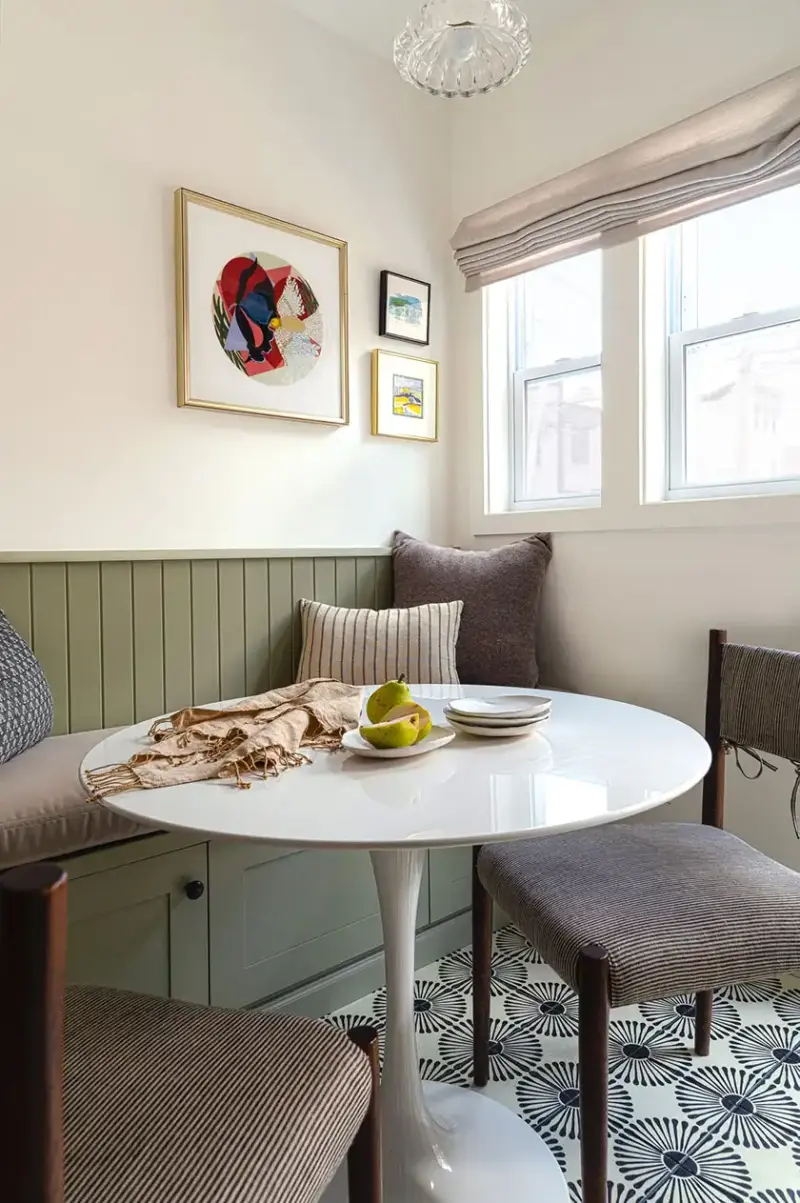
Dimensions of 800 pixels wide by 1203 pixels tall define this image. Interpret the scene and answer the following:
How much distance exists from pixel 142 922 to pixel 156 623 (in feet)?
2.62

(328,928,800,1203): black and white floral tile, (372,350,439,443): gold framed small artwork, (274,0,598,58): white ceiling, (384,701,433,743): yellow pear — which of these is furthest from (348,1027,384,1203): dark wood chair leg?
(274,0,598,58): white ceiling

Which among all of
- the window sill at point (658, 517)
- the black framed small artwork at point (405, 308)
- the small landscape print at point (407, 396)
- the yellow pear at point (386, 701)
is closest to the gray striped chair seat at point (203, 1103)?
the yellow pear at point (386, 701)

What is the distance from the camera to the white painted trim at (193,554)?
184cm

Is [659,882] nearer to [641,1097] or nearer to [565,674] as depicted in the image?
[641,1097]

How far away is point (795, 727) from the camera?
1440 millimetres

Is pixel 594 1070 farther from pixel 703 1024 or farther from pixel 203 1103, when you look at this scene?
pixel 703 1024

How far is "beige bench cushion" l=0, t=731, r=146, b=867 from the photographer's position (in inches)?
53.2

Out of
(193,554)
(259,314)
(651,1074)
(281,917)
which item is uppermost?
(259,314)

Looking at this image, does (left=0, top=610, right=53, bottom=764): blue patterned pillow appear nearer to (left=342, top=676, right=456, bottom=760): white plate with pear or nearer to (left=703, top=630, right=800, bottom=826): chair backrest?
(left=342, top=676, right=456, bottom=760): white plate with pear

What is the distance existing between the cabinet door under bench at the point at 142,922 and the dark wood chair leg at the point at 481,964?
0.56 m

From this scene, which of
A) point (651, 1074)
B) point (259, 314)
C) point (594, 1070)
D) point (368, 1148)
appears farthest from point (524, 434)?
point (368, 1148)

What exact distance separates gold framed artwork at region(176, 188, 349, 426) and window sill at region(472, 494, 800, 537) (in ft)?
2.24

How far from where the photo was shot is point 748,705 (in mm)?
1558

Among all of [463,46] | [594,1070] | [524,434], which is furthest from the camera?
[524,434]
